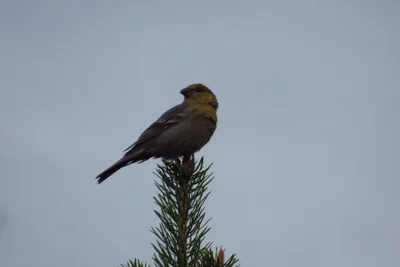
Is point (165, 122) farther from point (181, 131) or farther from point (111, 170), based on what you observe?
point (111, 170)

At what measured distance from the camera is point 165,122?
896cm

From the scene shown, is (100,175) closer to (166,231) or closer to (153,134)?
(153,134)

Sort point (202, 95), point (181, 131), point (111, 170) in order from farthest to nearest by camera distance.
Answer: point (202, 95) → point (181, 131) → point (111, 170)

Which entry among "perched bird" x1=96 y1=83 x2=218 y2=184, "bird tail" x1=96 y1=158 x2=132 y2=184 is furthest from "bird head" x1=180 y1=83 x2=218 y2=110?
"bird tail" x1=96 y1=158 x2=132 y2=184

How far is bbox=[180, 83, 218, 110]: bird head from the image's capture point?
877 cm

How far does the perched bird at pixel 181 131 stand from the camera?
7973mm

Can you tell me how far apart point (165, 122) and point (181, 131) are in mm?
816

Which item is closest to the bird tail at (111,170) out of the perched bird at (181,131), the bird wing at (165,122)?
the perched bird at (181,131)

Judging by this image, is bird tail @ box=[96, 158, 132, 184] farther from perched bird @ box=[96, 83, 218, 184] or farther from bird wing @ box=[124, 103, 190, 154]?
bird wing @ box=[124, 103, 190, 154]

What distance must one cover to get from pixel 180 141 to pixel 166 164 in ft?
9.97

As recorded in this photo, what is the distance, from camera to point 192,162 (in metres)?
4.97

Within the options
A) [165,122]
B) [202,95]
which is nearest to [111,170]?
[165,122]

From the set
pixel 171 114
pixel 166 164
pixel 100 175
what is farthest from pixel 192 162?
pixel 171 114

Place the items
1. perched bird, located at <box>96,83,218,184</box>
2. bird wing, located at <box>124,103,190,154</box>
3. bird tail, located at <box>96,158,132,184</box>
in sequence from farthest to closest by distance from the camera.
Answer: bird wing, located at <box>124,103,190,154</box> < perched bird, located at <box>96,83,218,184</box> < bird tail, located at <box>96,158,132,184</box>
